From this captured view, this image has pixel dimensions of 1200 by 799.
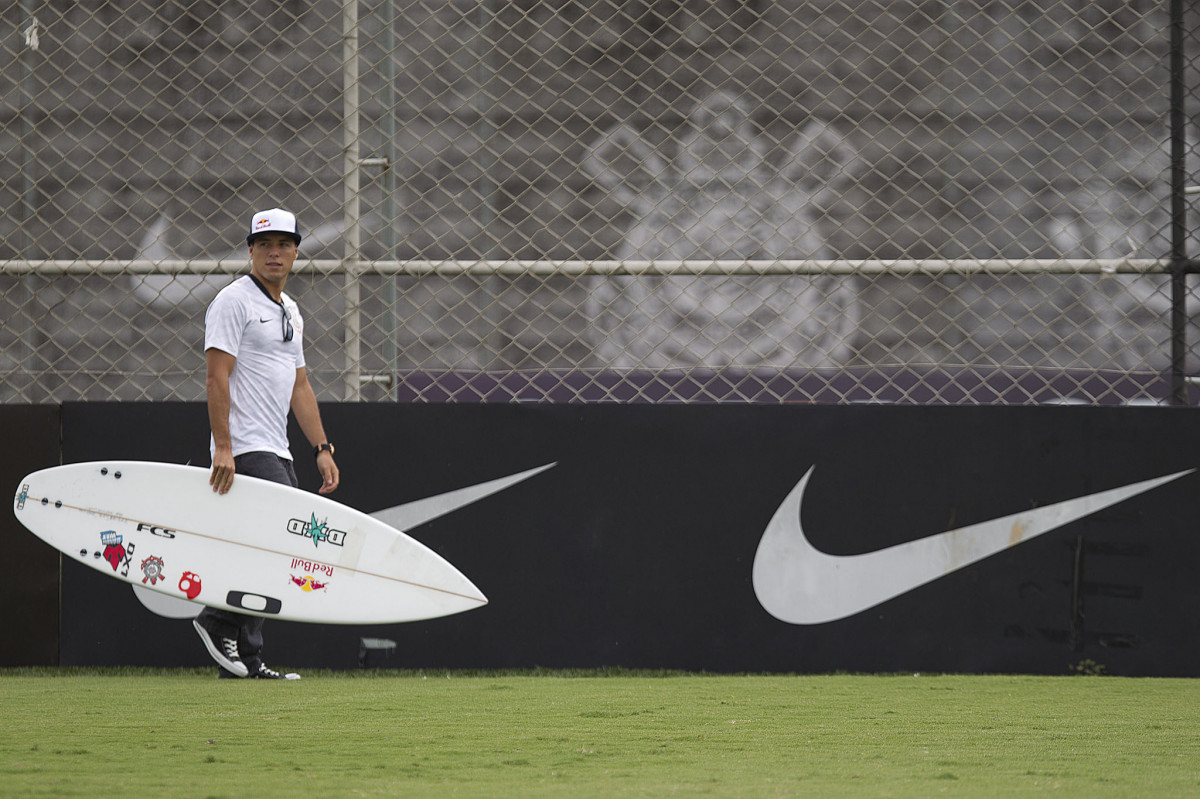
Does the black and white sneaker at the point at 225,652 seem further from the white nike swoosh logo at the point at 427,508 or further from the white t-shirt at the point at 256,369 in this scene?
the white t-shirt at the point at 256,369

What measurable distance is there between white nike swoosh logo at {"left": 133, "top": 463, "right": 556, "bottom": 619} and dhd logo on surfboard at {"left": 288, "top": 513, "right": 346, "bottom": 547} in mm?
218

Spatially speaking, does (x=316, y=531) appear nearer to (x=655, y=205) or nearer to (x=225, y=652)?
(x=225, y=652)

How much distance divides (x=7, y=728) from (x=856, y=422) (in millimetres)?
2690

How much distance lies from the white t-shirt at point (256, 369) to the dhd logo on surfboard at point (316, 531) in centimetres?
24

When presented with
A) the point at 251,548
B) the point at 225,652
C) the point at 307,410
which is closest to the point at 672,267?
the point at 307,410

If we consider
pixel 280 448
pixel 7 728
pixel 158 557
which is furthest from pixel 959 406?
pixel 7 728

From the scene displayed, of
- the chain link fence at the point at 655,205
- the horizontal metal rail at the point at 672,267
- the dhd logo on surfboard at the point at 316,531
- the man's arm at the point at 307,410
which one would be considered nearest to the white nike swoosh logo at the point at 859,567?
the chain link fence at the point at 655,205

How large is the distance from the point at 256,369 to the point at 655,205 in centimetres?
145

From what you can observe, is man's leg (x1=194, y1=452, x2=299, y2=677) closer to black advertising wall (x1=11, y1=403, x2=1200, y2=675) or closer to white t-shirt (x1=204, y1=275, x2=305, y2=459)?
white t-shirt (x1=204, y1=275, x2=305, y2=459)

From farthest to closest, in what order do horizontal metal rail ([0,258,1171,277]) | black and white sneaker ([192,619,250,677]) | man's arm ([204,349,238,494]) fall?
horizontal metal rail ([0,258,1171,277])
black and white sneaker ([192,619,250,677])
man's arm ([204,349,238,494])

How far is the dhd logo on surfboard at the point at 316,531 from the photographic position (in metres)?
3.74

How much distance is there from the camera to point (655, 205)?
13.1ft

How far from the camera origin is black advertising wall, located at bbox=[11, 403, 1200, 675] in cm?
386

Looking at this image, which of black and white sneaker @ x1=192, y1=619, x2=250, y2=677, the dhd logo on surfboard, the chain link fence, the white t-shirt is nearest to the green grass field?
black and white sneaker @ x1=192, y1=619, x2=250, y2=677
